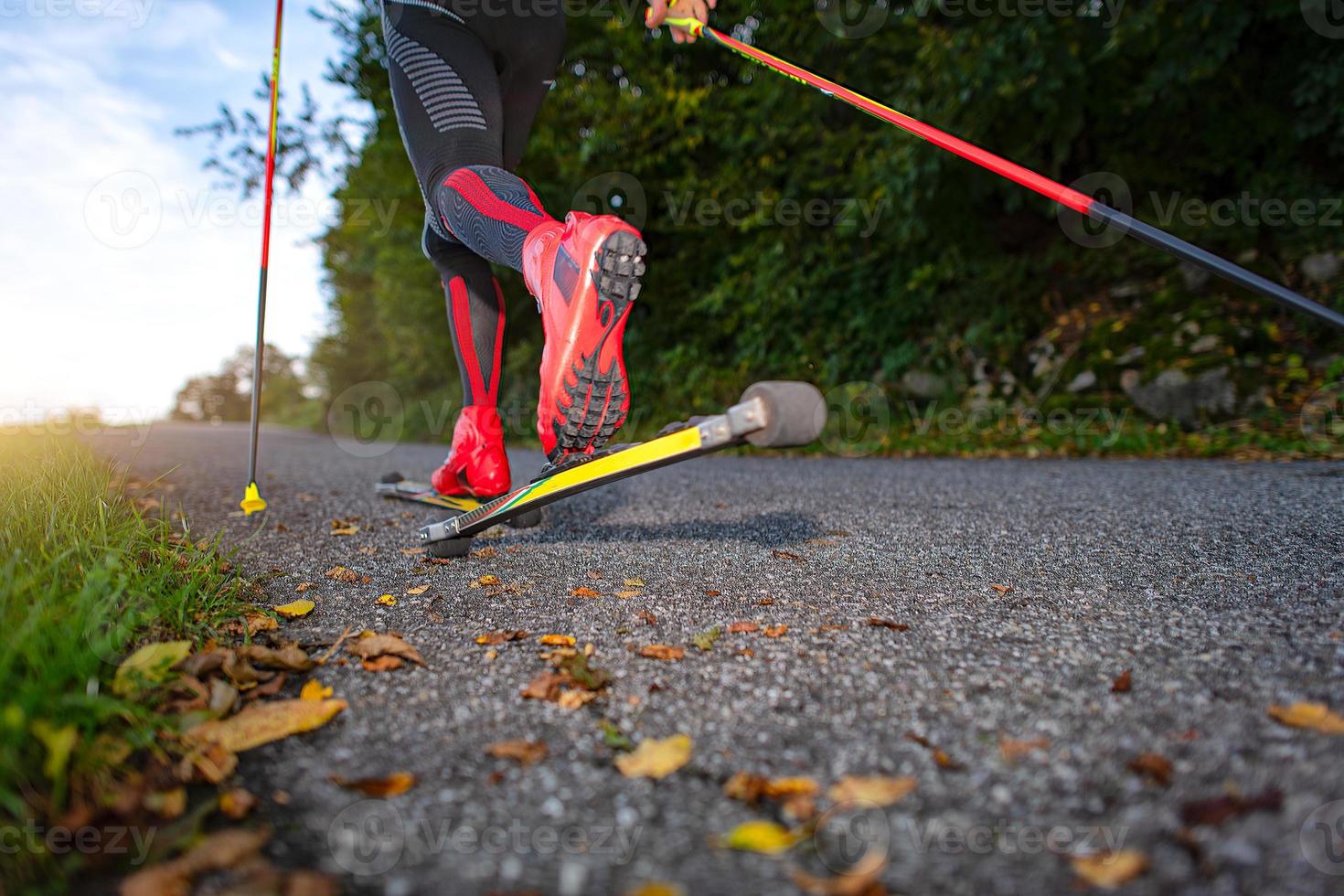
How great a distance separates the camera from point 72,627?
0.97 metres

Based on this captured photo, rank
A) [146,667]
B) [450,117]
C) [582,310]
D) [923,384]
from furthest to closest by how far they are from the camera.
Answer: [923,384], [450,117], [582,310], [146,667]

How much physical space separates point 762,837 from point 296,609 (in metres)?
1.18

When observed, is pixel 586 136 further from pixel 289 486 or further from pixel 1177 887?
pixel 1177 887

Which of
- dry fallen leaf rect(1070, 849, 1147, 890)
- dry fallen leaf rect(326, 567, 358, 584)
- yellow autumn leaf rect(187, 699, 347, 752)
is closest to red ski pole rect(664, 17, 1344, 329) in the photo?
dry fallen leaf rect(1070, 849, 1147, 890)

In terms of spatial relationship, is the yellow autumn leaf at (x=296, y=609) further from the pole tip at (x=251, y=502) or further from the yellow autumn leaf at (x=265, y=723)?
the pole tip at (x=251, y=502)

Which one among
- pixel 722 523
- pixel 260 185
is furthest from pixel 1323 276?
pixel 260 185

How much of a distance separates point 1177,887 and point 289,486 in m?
4.10

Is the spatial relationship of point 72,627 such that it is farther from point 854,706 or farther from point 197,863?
point 854,706

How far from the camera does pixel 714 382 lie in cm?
755

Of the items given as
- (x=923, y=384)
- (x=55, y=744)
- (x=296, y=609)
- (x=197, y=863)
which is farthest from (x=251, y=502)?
(x=923, y=384)

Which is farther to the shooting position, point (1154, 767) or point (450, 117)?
point (450, 117)

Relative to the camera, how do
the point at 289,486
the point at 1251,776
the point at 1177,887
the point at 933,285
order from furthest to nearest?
the point at 933,285
the point at 289,486
the point at 1251,776
the point at 1177,887

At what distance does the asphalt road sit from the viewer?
2.44 ft

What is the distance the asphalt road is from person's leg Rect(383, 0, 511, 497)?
1.28 feet
